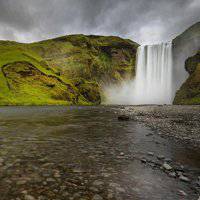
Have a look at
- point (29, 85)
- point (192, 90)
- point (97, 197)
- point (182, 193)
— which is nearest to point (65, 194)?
point (97, 197)

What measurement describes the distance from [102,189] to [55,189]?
4.99 ft

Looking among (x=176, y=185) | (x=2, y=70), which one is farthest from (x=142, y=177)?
(x=2, y=70)

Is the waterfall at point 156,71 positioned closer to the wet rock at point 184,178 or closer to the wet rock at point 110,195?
the wet rock at point 184,178

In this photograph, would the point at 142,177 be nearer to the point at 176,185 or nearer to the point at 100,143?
the point at 176,185

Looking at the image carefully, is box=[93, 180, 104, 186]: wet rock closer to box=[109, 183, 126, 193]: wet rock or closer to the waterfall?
box=[109, 183, 126, 193]: wet rock

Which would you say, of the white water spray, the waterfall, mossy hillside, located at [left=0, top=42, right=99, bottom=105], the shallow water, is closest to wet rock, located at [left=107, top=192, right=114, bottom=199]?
the shallow water

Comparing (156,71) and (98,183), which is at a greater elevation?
(156,71)

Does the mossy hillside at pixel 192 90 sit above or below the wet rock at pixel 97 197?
above

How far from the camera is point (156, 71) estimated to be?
149 metres

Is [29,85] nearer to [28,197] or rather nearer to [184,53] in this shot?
[184,53]

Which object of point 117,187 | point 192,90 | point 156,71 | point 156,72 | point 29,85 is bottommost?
point 117,187

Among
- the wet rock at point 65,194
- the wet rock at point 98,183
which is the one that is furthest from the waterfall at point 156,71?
the wet rock at point 65,194

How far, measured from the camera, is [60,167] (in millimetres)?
9305

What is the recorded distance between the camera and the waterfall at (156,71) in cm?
A: 14325
